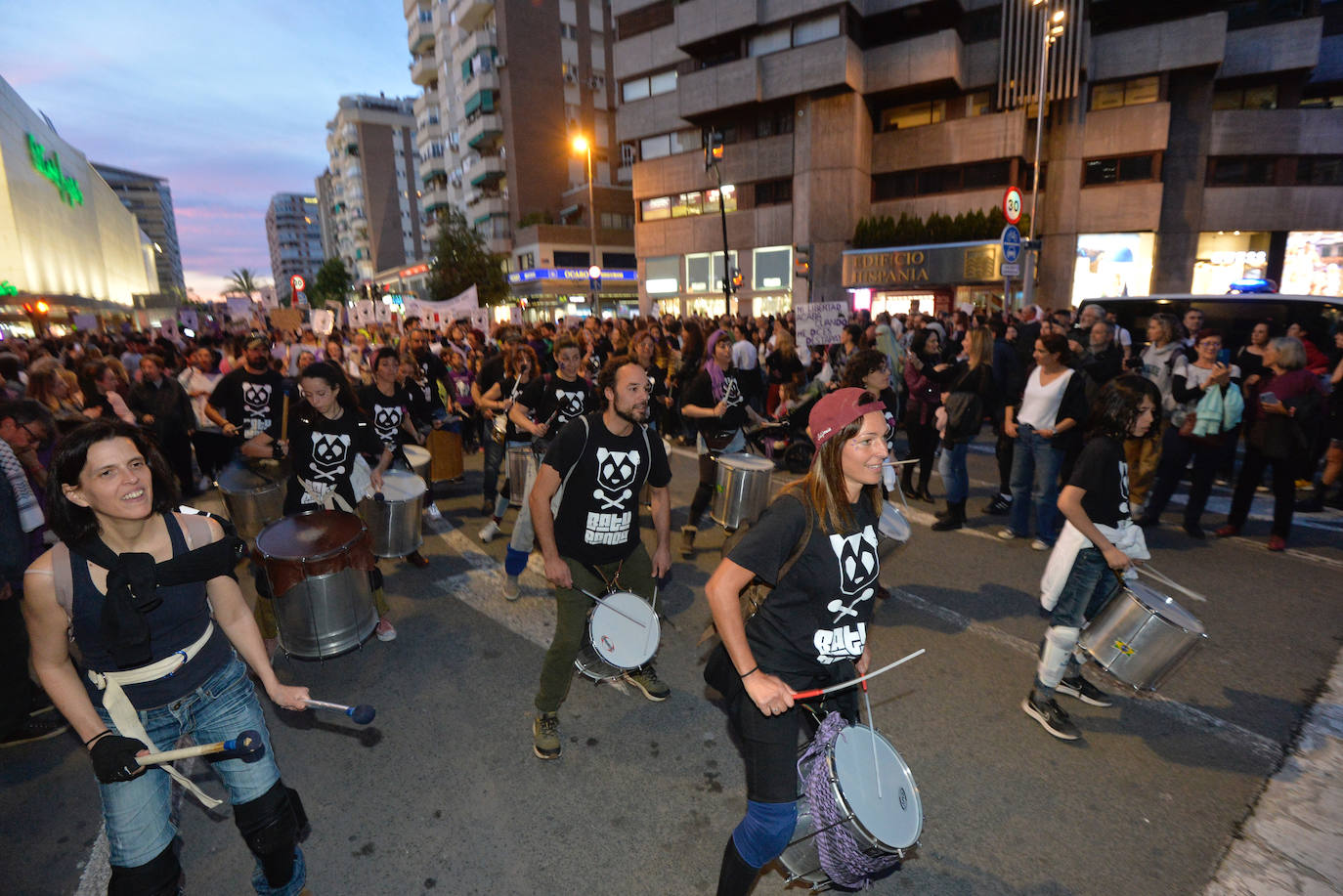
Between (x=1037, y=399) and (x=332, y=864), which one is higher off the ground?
(x=1037, y=399)

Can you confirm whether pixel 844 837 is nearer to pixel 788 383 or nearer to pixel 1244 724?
pixel 1244 724

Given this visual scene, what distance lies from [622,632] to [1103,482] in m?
2.72

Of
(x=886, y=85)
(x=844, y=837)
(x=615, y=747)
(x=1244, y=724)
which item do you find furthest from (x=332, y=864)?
(x=886, y=85)

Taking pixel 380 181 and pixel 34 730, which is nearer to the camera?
pixel 34 730

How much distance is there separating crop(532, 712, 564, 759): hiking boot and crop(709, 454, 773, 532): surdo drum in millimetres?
2598

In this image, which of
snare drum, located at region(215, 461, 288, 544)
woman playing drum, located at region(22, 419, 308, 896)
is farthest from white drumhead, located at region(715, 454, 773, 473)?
woman playing drum, located at region(22, 419, 308, 896)

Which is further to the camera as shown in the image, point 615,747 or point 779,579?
point 615,747

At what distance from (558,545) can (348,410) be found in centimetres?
233

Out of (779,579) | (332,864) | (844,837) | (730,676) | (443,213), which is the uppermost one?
(443,213)

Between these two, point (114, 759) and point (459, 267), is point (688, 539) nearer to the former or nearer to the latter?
point (114, 759)

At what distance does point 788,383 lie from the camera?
935 cm

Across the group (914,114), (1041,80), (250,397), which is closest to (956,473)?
(250,397)

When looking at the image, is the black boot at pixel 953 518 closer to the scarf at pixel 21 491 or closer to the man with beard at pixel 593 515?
the man with beard at pixel 593 515

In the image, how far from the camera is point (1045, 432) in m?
6.20
